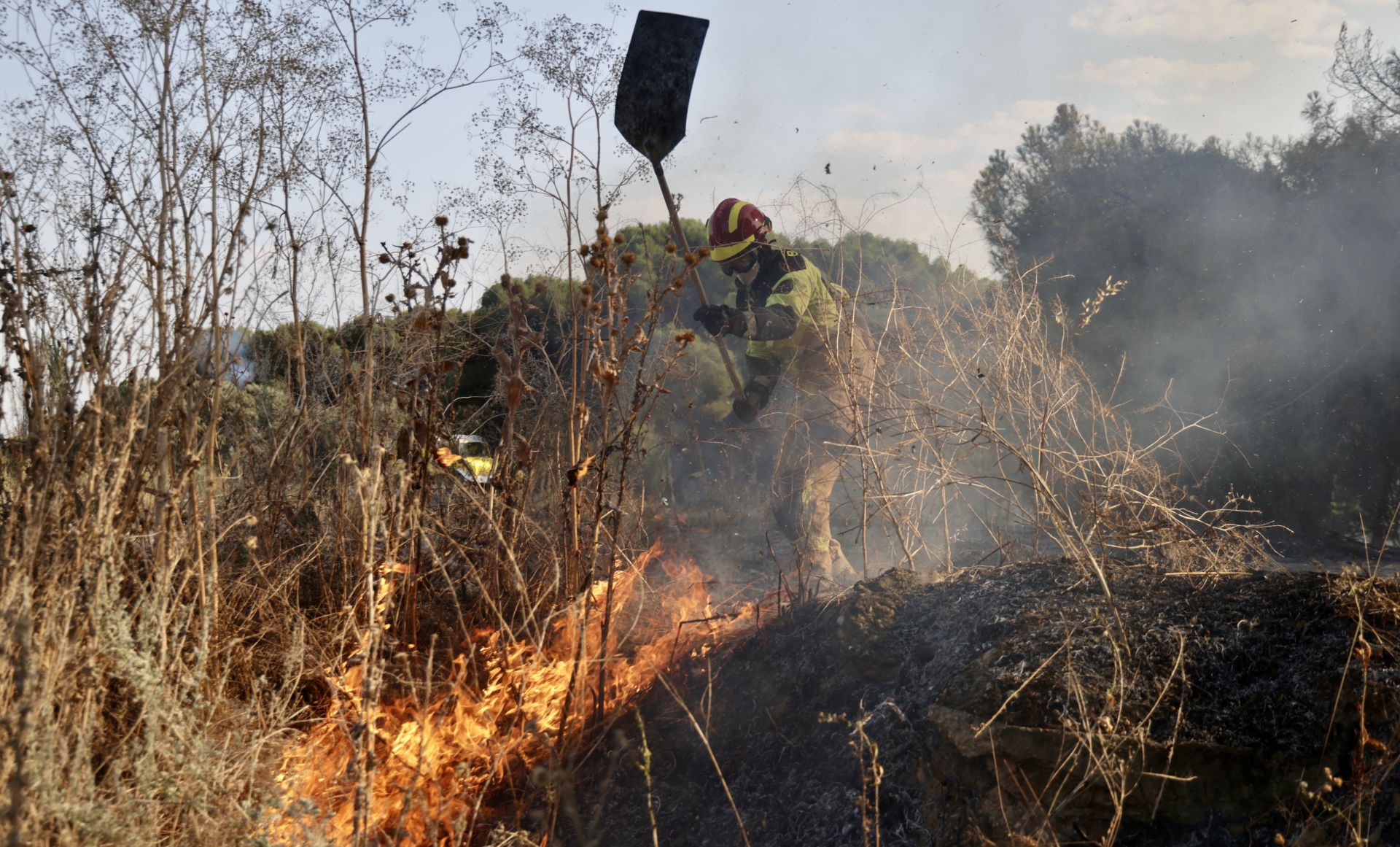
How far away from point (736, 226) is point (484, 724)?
12.3ft

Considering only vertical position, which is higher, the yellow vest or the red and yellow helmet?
the red and yellow helmet

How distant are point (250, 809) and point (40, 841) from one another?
52 centimetres

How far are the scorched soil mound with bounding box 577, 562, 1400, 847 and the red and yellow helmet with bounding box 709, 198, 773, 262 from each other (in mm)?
3084

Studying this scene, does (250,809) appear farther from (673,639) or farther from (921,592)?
(921,592)

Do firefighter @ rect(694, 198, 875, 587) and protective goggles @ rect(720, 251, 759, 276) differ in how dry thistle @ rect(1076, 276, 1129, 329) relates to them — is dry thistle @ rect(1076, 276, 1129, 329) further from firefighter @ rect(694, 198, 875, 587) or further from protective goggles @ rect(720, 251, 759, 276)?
protective goggles @ rect(720, 251, 759, 276)

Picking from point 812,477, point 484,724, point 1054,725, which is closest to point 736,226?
point 812,477

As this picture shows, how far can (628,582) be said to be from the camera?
4.23 metres

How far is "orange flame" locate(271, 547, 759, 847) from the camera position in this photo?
292 cm

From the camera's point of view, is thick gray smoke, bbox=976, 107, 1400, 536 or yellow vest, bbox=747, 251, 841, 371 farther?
thick gray smoke, bbox=976, 107, 1400, 536

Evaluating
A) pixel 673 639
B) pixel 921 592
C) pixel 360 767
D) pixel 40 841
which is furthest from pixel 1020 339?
pixel 40 841

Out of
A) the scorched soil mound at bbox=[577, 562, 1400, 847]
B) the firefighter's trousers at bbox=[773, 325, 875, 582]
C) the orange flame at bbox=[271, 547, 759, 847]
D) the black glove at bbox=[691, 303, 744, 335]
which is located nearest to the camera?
the scorched soil mound at bbox=[577, 562, 1400, 847]

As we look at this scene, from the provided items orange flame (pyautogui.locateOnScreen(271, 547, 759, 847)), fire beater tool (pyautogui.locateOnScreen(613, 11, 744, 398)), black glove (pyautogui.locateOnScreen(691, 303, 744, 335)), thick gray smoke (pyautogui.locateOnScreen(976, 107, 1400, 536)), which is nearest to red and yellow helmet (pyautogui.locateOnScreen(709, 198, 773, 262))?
black glove (pyautogui.locateOnScreen(691, 303, 744, 335))

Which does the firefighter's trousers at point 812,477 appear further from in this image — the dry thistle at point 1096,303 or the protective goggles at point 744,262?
the dry thistle at point 1096,303

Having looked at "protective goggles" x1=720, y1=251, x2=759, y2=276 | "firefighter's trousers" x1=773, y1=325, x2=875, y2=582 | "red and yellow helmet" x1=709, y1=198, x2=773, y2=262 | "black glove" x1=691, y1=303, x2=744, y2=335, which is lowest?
"firefighter's trousers" x1=773, y1=325, x2=875, y2=582
